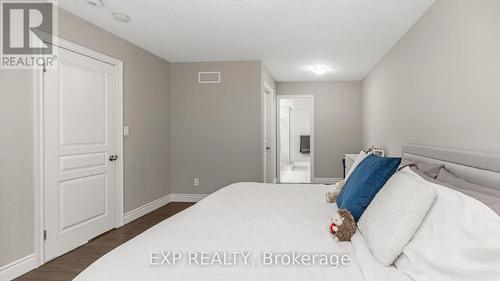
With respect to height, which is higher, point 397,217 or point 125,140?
point 125,140

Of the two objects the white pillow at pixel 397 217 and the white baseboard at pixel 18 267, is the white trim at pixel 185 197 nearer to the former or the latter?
the white baseboard at pixel 18 267

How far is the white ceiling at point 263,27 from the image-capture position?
2838 millimetres

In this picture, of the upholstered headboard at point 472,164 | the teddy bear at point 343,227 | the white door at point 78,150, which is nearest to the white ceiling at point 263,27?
the white door at point 78,150

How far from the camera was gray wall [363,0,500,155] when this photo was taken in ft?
6.23

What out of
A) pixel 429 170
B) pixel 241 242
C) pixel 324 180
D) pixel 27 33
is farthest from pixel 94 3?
pixel 324 180

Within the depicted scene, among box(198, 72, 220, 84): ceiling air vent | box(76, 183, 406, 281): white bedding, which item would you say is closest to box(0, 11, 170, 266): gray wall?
box(198, 72, 220, 84): ceiling air vent

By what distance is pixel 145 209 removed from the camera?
14.4 ft

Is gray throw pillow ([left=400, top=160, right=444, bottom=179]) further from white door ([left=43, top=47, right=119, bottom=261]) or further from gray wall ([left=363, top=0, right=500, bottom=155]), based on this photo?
white door ([left=43, top=47, right=119, bottom=261])

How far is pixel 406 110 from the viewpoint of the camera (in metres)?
3.54

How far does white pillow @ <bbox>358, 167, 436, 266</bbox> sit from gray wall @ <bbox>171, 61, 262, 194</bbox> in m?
3.65

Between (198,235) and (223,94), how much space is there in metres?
3.80

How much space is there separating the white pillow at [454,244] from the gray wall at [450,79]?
1.03 m

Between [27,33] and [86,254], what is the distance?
2.09 metres

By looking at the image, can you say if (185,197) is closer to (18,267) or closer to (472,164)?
(18,267)
